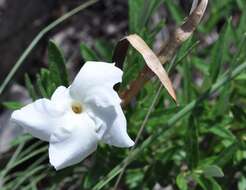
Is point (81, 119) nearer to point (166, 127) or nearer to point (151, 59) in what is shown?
point (151, 59)

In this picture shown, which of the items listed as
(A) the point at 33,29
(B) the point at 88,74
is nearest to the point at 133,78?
(B) the point at 88,74

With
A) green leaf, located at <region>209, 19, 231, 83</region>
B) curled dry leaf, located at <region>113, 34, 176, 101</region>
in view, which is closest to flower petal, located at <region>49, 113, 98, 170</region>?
curled dry leaf, located at <region>113, 34, 176, 101</region>

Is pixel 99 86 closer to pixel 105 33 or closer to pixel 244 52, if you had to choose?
pixel 244 52

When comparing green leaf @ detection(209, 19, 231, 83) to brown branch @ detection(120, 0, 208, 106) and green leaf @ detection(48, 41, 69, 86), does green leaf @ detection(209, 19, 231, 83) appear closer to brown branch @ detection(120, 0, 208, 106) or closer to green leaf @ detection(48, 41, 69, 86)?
brown branch @ detection(120, 0, 208, 106)

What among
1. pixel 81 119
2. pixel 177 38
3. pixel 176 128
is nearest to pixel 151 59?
pixel 177 38

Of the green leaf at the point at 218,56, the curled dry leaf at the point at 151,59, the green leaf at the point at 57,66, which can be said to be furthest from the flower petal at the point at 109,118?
the green leaf at the point at 218,56

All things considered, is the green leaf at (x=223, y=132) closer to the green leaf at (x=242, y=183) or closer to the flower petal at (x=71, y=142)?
the green leaf at (x=242, y=183)
